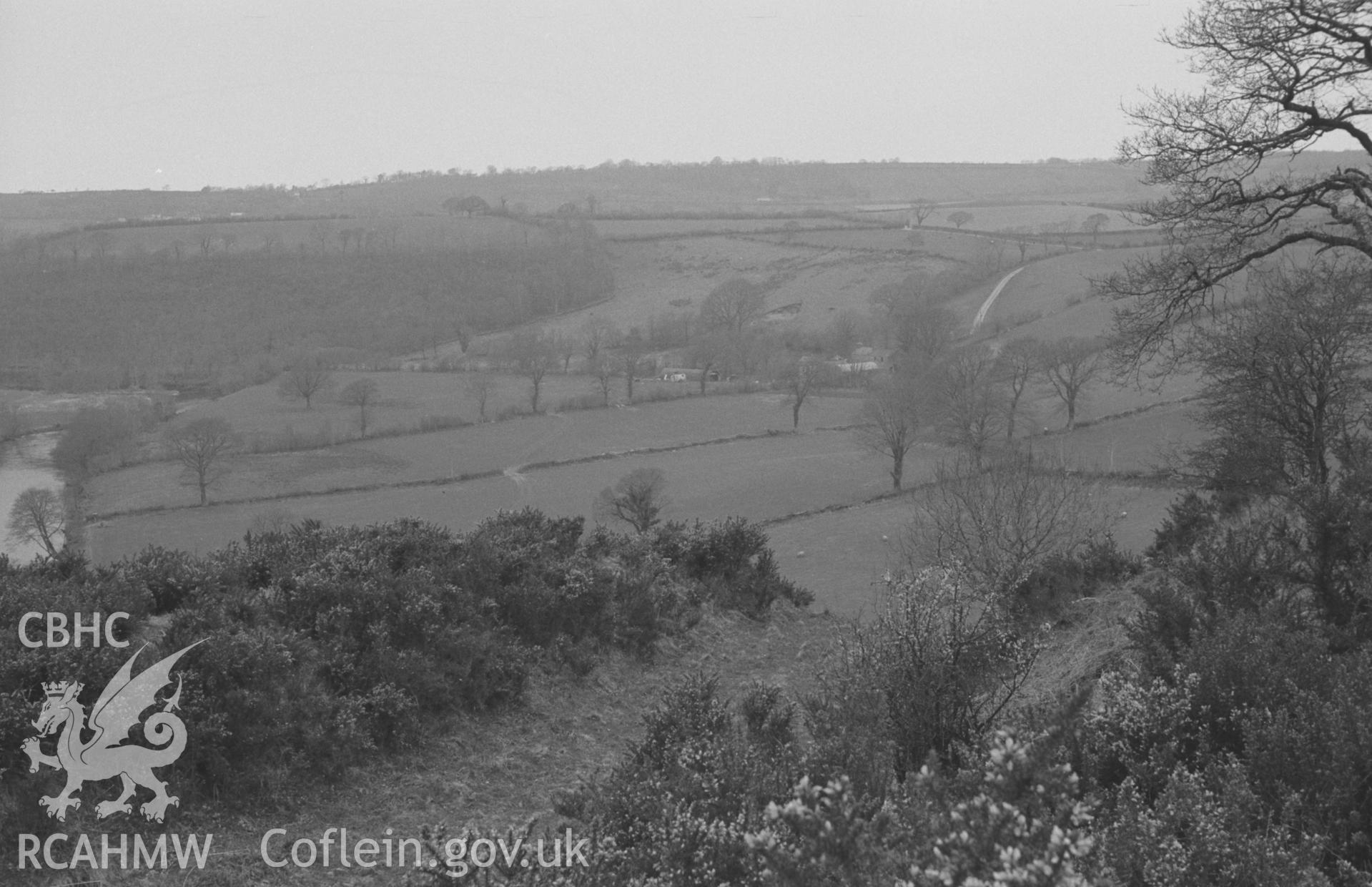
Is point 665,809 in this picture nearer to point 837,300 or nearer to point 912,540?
point 912,540

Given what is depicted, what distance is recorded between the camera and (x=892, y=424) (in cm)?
4225

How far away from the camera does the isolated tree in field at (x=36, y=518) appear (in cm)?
2645

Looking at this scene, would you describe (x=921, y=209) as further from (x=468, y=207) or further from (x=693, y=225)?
(x=468, y=207)

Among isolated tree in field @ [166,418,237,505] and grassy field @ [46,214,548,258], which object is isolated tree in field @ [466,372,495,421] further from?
grassy field @ [46,214,548,258]

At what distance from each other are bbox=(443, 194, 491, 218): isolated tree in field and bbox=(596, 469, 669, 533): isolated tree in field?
315ft

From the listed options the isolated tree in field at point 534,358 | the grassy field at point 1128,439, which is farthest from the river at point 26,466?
the grassy field at point 1128,439

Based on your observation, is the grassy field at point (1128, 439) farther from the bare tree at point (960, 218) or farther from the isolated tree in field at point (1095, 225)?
the bare tree at point (960, 218)

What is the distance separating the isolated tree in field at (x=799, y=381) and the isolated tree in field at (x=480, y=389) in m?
16.8

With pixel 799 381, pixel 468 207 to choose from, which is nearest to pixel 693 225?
pixel 468 207

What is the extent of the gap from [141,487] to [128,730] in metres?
36.2

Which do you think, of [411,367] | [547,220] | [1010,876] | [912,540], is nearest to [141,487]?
[411,367]

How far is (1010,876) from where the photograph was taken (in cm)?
306

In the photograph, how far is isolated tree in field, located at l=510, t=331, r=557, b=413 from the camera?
58375 millimetres

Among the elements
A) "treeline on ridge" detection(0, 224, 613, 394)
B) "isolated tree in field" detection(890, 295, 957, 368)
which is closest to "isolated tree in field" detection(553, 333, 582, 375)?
"treeline on ridge" detection(0, 224, 613, 394)
